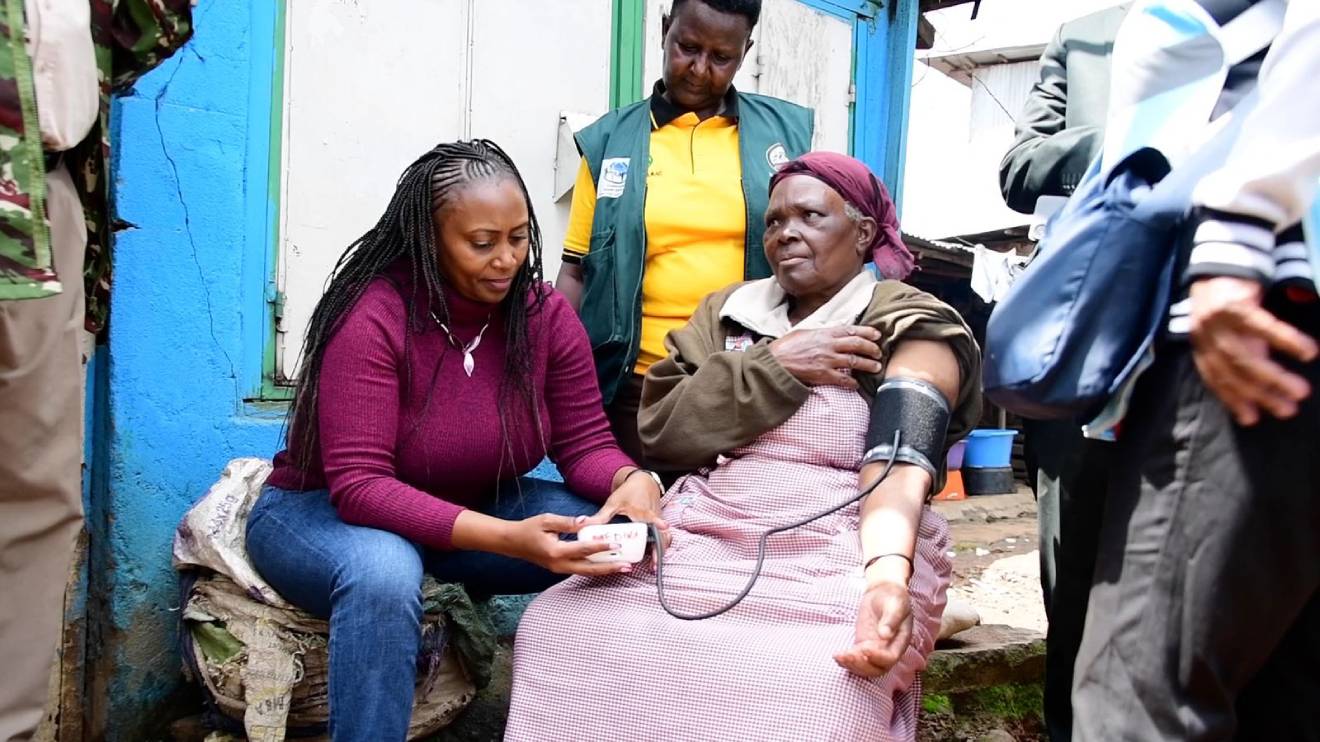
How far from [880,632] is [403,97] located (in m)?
2.43

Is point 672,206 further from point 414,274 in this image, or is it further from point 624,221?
point 414,274

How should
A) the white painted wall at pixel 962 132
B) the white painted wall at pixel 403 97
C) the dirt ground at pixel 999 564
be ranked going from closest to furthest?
1. the white painted wall at pixel 403 97
2. the dirt ground at pixel 999 564
3. the white painted wall at pixel 962 132

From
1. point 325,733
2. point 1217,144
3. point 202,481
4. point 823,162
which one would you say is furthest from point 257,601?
point 1217,144

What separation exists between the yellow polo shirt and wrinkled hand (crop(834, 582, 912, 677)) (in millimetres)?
1207

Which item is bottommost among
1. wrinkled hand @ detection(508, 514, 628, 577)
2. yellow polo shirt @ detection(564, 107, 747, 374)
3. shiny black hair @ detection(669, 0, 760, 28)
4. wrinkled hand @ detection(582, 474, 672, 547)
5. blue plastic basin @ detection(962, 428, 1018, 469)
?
blue plastic basin @ detection(962, 428, 1018, 469)

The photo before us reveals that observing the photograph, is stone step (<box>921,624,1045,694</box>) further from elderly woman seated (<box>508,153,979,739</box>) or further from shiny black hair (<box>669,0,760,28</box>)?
shiny black hair (<box>669,0,760,28</box>)

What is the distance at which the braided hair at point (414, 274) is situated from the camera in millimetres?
2564

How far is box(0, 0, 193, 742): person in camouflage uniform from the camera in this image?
1.76 metres

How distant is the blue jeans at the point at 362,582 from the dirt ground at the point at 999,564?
1.93 m

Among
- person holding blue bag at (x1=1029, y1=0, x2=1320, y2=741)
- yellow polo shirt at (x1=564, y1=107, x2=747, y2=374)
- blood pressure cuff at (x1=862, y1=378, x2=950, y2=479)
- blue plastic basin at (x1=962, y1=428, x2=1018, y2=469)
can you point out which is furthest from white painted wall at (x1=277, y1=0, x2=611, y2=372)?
blue plastic basin at (x1=962, y1=428, x2=1018, y2=469)

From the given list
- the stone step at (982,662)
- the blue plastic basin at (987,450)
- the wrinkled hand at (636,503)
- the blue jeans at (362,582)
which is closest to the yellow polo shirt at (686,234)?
the wrinkled hand at (636,503)

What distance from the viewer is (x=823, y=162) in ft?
8.96

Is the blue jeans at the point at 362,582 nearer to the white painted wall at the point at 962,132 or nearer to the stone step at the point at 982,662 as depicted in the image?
the stone step at the point at 982,662

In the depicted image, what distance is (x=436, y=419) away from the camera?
2566mm
